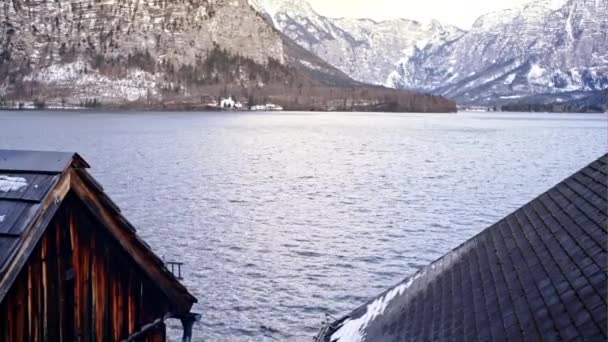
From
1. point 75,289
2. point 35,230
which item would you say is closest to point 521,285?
point 75,289

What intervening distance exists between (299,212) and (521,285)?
3862 cm

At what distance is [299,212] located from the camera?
49.5m

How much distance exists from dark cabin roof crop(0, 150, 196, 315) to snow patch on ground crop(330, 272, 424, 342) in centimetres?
805

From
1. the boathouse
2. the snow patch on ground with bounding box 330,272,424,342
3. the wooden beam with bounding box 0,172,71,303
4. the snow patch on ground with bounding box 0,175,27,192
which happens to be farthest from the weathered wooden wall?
the snow patch on ground with bounding box 330,272,424,342

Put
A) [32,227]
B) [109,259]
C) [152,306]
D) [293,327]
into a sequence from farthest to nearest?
[293,327], [152,306], [109,259], [32,227]

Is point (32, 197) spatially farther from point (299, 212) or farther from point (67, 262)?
point (299, 212)

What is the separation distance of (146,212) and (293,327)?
2422 cm

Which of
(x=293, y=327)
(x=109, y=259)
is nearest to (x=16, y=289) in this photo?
(x=109, y=259)

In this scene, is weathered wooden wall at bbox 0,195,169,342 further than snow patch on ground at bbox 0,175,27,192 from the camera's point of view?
Yes

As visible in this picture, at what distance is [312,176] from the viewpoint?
72.8 metres

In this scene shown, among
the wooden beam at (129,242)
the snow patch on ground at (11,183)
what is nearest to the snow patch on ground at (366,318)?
the wooden beam at (129,242)

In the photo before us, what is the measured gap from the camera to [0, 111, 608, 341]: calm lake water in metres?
29.1

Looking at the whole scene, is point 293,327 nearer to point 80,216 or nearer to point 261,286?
point 261,286

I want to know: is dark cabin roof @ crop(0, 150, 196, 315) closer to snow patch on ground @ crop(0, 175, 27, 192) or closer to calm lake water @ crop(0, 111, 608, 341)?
snow patch on ground @ crop(0, 175, 27, 192)
